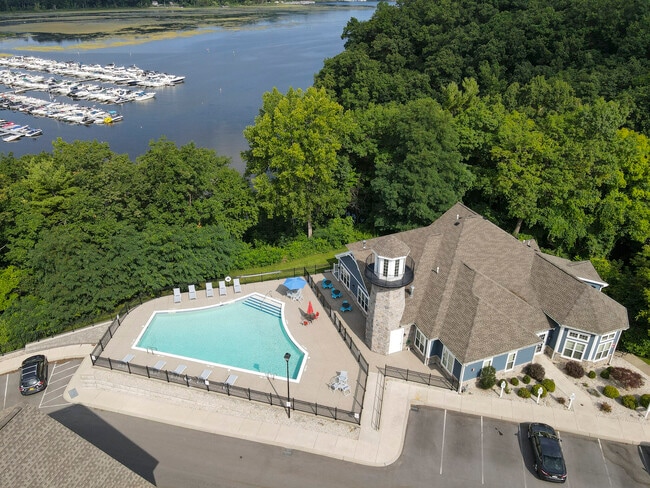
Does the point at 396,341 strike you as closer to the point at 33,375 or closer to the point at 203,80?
the point at 33,375

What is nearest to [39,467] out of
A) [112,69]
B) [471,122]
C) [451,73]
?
[471,122]

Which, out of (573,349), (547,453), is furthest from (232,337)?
(573,349)

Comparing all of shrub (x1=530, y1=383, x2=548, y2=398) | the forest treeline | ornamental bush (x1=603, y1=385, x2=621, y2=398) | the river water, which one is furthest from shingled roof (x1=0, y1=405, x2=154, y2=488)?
the river water

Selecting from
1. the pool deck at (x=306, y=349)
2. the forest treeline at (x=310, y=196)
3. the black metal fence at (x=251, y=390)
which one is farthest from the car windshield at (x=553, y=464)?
the forest treeline at (x=310, y=196)

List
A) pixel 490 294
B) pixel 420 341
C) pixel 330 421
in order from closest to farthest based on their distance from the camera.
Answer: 1. pixel 330 421
2. pixel 490 294
3. pixel 420 341

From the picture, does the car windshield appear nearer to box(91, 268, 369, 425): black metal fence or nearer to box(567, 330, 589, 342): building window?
box(567, 330, 589, 342): building window
